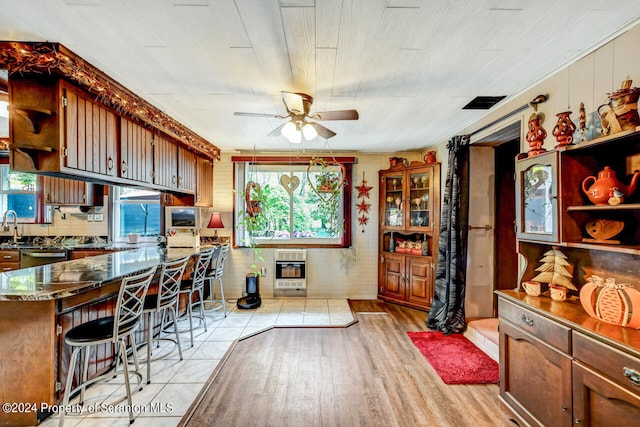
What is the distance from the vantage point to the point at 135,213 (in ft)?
15.5

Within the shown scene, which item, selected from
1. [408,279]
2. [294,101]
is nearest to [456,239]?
[408,279]

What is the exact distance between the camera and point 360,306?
4.40m

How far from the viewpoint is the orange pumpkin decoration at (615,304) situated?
1.40 metres

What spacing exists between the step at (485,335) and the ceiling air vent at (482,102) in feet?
7.57

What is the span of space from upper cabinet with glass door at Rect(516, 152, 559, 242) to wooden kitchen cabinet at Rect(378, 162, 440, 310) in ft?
6.30

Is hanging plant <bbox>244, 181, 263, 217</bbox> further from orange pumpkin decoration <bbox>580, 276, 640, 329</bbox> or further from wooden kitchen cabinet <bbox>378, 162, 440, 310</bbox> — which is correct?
orange pumpkin decoration <bbox>580, 276, 640, 329</bbox>

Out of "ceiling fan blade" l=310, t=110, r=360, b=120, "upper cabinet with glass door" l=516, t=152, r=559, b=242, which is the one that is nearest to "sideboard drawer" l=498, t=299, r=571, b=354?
"upper cabinet with glass door" l=516, t=152, r=559, b=242

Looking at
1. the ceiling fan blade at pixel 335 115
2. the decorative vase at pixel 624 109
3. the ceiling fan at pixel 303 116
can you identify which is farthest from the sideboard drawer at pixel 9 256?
the decorative vase at pixel 624 109

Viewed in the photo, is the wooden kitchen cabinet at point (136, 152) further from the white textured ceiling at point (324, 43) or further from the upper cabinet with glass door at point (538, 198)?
the upper cabinet with glass door at point (538, 198)

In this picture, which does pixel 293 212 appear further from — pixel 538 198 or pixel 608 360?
pixel 608 360

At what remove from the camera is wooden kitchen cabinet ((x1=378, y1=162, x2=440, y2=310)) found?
13.4 ft

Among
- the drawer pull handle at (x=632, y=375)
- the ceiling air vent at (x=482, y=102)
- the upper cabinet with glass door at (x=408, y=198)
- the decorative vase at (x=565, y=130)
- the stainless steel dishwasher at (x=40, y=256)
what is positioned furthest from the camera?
the upper cabinet with glass door at (x=408, y=198)

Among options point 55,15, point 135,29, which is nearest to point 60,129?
point 55,15

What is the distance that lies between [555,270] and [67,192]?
18.6 ft
